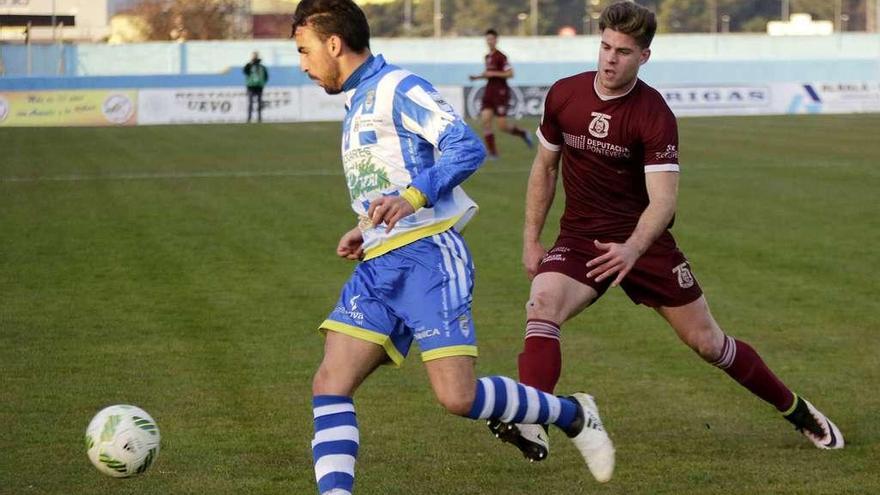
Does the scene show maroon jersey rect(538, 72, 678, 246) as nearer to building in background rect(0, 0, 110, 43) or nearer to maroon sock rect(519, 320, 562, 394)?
maroon sock rect(519, 320, 562, 394)

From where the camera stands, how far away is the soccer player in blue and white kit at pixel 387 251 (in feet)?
16.8

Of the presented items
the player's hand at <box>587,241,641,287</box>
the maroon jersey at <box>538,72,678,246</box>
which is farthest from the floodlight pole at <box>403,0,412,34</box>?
the player's hand at <box>587,241,641,287</box>

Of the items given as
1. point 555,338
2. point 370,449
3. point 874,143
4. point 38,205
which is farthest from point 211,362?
point 874,143

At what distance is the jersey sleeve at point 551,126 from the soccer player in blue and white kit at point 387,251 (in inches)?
48.9

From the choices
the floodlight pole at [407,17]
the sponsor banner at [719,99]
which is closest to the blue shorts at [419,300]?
the sponsor banner at [719,99]

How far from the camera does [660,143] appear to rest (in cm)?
607

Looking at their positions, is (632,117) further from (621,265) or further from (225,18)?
(225,18)

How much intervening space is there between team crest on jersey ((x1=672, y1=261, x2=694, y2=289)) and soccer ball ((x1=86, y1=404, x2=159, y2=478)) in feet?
7.65

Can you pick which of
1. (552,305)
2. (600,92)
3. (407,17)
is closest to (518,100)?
(407,17)

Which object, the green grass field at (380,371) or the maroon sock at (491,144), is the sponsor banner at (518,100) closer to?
the maroon sock at (491,144)

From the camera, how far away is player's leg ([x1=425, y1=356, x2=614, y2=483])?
5.11 meters

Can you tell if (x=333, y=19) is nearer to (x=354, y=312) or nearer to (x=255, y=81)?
(x=354, y=312)

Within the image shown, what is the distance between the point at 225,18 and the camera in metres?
71.4

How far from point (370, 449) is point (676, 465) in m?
1.38
